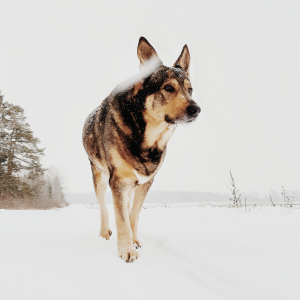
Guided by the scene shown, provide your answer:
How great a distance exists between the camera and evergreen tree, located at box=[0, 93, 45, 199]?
25.4 m

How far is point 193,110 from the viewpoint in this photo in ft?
8.13

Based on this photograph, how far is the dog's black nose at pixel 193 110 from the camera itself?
248 centimetres

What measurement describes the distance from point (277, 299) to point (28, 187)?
30.2m

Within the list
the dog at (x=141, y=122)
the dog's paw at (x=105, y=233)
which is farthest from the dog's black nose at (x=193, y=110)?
the dog's paw at (x=105, y=233)

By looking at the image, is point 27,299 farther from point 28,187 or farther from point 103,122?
point 28,187

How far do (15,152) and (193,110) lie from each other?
2949 cm

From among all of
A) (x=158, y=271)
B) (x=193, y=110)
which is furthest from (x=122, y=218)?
(x=193, y=110)

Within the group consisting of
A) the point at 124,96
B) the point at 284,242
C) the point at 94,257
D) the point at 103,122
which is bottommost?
the point at 284,242

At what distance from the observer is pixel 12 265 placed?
168 cm

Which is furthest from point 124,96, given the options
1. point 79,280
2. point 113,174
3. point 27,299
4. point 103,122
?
→ point 27,299

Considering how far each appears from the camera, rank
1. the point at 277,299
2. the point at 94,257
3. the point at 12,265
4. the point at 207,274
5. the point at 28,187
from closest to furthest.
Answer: the point at 277,299 < the point at 12,265 < the point at 207,274 < the point at 94,257 < the point at 28,187

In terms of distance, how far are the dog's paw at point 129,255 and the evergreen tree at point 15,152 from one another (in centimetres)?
2699

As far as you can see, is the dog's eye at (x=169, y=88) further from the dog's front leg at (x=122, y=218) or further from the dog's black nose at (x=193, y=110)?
the dog's front leg at (x=122, y=218)

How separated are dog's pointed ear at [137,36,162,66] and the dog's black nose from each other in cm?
87
